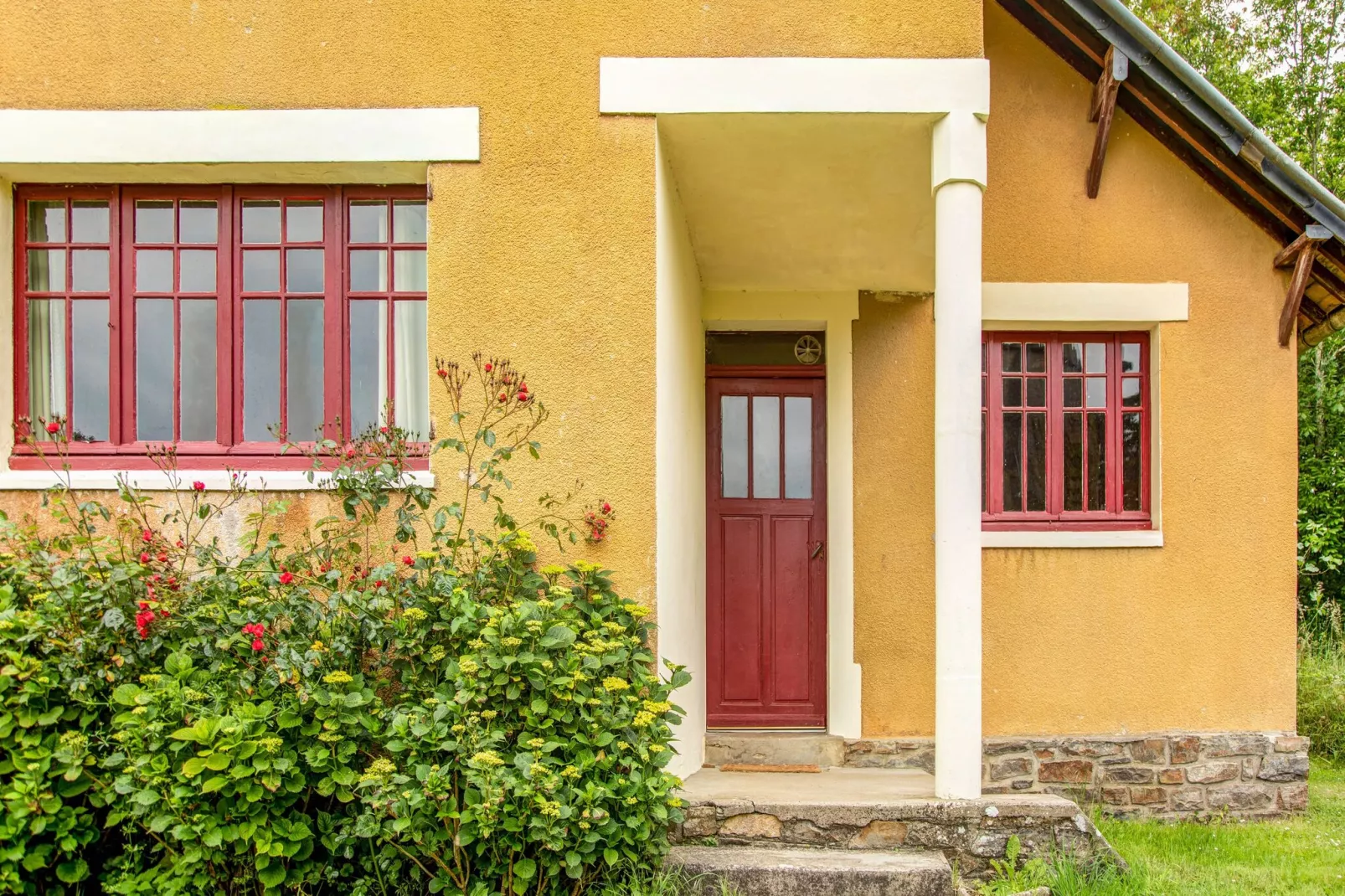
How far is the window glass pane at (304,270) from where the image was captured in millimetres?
4039

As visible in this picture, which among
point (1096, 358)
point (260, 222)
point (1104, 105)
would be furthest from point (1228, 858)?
point (260, 222)

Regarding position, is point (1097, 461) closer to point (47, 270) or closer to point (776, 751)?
point (776, 751)

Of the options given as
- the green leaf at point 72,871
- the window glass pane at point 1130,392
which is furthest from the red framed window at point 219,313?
the window glass pane at point 1130,392

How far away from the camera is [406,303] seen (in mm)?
4051

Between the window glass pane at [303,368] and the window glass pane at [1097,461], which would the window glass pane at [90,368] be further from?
the window glass pane at [1097,461]

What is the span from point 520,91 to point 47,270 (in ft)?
7.86

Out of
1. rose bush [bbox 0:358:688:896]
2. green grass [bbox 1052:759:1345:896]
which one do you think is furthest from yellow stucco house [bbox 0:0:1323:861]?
rose bush [bbox 0:358:688:896]

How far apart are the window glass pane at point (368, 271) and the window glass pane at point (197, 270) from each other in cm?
66

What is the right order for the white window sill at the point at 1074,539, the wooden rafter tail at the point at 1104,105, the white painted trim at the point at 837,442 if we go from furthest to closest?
the white painted trim at the point at 837,442
the white window sill at the point at 1074,539
the wooden rafter tail at the point at 1104,105

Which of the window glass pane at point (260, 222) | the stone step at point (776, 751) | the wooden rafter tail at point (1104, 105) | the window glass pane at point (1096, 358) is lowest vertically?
the stone step at point (776, 751)

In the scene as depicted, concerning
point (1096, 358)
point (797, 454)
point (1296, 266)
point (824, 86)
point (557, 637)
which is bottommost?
point (557, 637)

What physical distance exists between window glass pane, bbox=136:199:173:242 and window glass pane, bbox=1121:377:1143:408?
5.38 meters

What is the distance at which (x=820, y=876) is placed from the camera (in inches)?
Result: 134

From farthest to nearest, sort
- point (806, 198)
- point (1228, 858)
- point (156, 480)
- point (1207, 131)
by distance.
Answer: point (1207, 131) → point (806, 198) → point (1228, 858) → point (156, 480)
